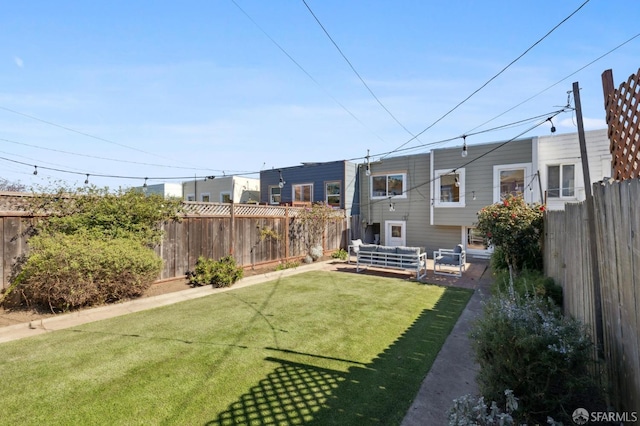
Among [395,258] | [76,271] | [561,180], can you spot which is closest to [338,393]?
[76,271]

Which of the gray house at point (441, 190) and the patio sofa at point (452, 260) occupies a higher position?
the gray house at point (441, 190)

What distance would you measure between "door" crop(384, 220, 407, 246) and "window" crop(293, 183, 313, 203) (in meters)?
4.76

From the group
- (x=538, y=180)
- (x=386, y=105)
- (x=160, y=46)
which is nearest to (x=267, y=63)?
(x=160, y=46)

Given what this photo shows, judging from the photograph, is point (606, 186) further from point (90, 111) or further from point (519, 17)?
point (90, 111)

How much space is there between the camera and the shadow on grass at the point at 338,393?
272 cm

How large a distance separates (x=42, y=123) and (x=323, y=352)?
1649cm

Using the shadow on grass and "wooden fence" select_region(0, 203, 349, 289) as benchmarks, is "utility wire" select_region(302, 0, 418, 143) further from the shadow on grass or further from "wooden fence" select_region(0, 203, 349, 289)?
the shadow on grass

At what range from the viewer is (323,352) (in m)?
4.11

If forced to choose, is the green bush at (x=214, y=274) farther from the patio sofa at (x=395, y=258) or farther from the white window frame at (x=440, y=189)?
the white window frame at (x=440, y=189)

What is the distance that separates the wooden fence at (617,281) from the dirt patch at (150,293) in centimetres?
808

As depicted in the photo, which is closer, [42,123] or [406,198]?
[42,123]

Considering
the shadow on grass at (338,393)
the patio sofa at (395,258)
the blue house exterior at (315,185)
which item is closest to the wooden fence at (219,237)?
the patio sofa at (395,258)

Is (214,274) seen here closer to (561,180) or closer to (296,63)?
(296,63)

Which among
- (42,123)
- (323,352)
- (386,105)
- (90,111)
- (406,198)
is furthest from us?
(406,198)
